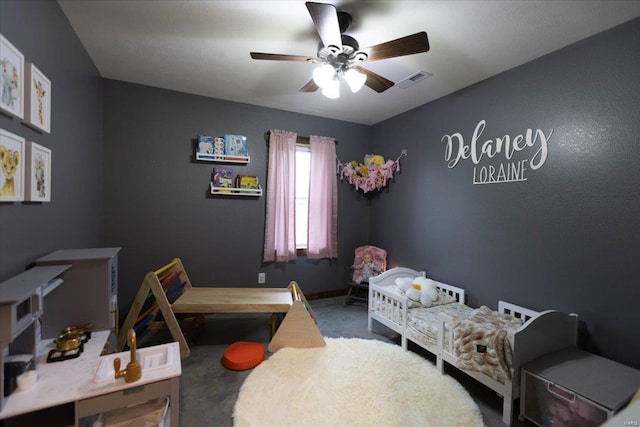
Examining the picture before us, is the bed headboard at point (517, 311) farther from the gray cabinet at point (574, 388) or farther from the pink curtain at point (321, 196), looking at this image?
the pink curtain at point (321, 196)

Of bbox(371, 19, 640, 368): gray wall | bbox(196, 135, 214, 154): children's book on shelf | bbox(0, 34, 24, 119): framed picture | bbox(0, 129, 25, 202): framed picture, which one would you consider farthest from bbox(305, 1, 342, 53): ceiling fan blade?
bbox(196, 135, 214, 154): children's book on shelf

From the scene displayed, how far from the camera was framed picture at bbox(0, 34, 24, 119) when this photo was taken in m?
1.14

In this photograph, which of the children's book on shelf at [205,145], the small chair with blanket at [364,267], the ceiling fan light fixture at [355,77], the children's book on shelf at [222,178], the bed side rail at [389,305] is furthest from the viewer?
the small chair with blanket at [364,267]

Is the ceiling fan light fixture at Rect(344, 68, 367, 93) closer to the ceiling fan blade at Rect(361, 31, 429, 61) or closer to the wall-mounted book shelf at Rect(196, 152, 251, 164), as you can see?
the ceiling fan blade at Rect(361, 31, 429, 61)

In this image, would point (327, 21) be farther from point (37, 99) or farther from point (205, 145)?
point (205, 145)

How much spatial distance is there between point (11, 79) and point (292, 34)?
5.06ft

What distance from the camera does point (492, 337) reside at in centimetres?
173

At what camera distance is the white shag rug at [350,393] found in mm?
1625

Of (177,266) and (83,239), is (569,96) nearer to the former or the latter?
(177,266)

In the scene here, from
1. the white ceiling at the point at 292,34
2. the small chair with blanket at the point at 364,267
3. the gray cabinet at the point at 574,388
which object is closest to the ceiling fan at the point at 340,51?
the white ceiling at the point at 292,34

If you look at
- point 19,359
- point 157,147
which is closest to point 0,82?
point 19,359

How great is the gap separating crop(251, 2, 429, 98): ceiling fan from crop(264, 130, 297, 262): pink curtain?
150cm

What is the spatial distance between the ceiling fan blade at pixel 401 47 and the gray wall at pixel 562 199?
125 centimetres

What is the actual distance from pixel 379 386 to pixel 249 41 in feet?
8.65
